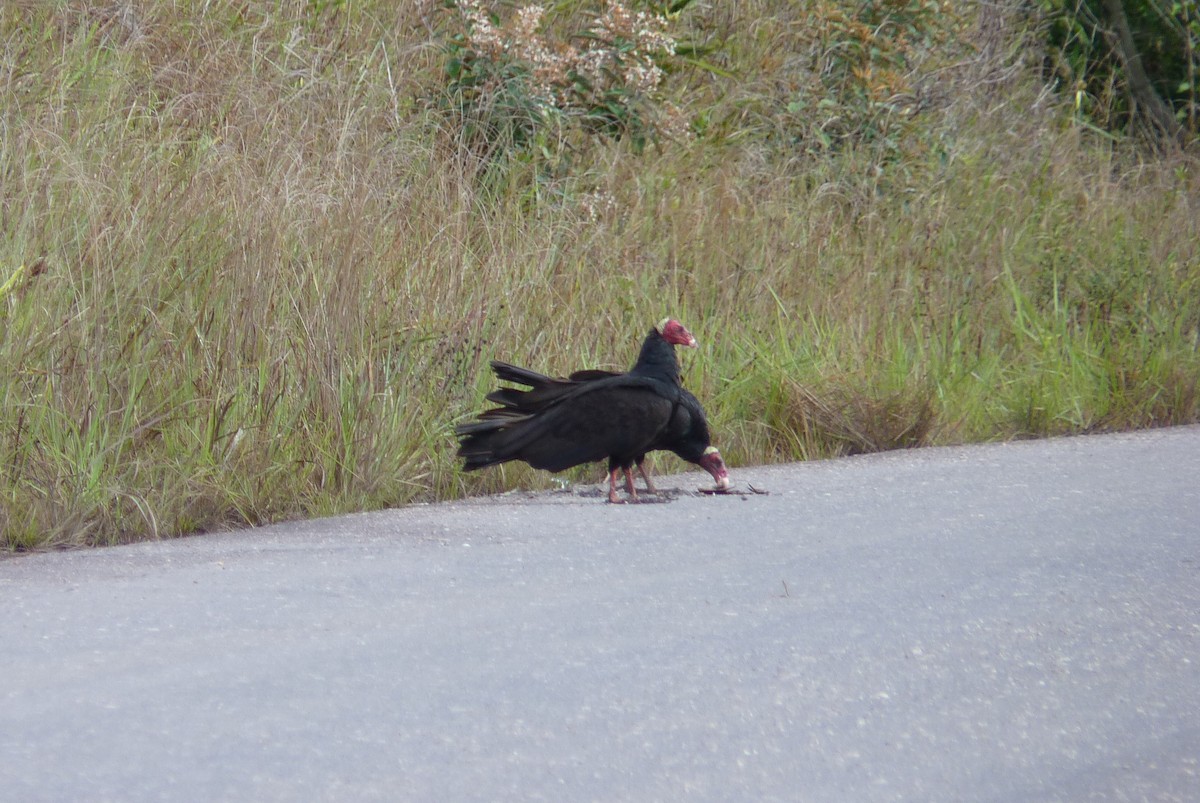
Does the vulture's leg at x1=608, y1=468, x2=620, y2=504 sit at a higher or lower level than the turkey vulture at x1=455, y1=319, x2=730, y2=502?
lower

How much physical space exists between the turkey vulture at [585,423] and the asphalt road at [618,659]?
27cm

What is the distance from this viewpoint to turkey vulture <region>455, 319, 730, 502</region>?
568cm

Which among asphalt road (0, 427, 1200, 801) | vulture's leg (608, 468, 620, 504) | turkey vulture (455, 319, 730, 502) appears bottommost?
asphalt road (0, 427, 1200, 801)

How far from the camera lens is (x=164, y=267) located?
6.33 meters

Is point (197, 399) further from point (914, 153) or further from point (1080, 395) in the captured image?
point (914, 153)

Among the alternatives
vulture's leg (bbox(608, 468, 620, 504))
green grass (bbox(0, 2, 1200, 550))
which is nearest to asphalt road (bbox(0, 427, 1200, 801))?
vulture's leg (bbox(608, 468, 620, 504))

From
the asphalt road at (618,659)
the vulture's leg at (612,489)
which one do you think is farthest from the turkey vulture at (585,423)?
the asphalt road at (618,659)

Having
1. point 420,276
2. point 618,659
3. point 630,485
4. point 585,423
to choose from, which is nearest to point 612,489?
point 630,485

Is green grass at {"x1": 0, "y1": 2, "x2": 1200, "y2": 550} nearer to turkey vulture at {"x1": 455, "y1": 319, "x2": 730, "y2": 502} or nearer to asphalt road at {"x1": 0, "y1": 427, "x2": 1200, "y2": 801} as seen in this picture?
turkey vulture at {"x1": 455, "y1": 319, "x2": 730, "y2": 502}

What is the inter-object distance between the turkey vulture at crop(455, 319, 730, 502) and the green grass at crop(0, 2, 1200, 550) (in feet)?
1.20

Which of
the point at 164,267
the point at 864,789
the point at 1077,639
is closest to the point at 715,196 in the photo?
the point at 164,267

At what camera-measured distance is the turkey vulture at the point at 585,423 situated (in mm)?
5684

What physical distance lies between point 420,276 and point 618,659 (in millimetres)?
3811

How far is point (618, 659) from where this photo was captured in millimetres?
3555
